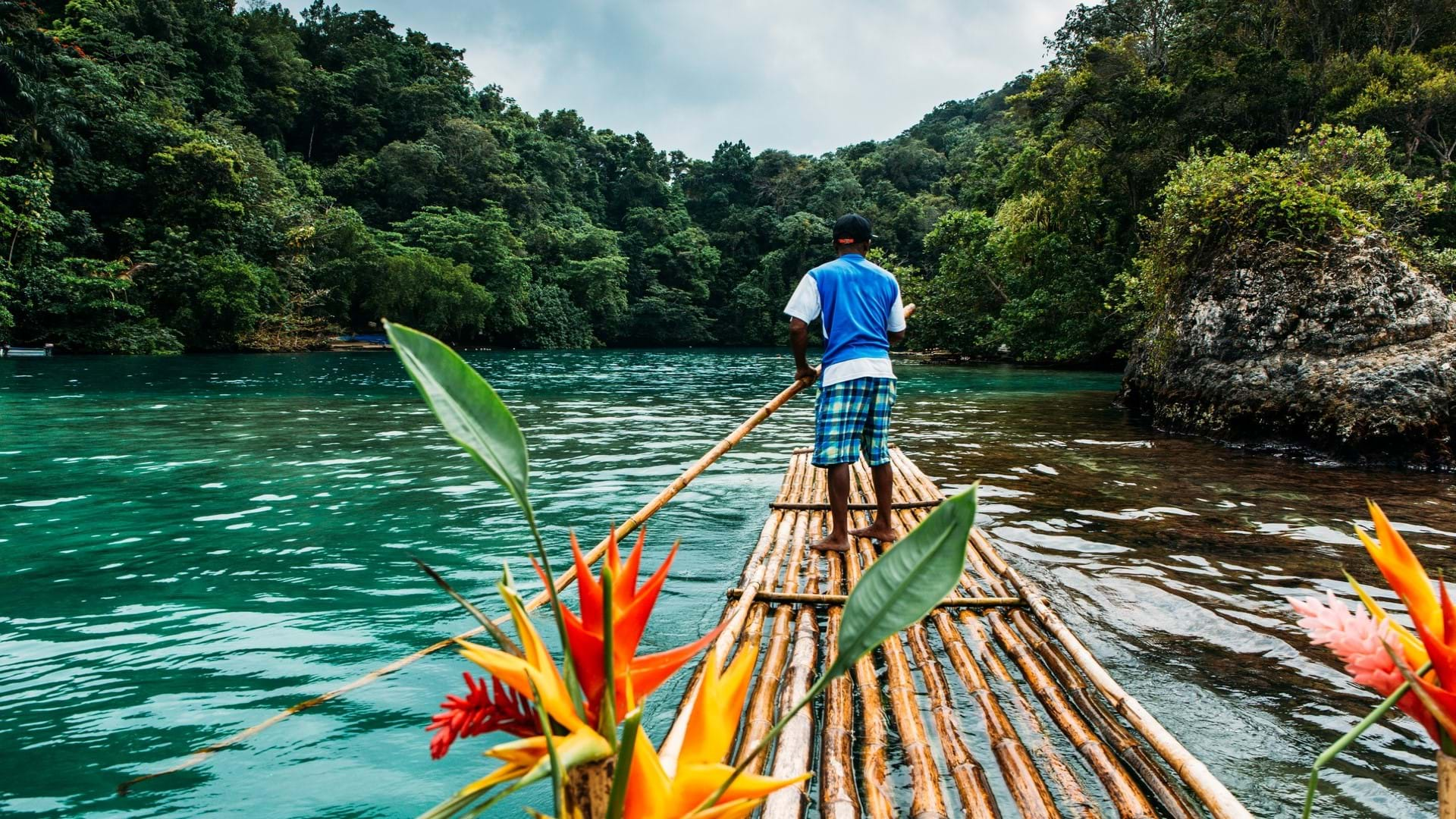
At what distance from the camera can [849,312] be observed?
388cm

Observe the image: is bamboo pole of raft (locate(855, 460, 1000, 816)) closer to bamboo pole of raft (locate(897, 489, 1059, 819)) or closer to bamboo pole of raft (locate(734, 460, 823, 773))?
bamboo pole of raft (locate(897, 489, 1059, 819))

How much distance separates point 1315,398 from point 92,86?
32359 mm

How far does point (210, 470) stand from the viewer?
6.34m

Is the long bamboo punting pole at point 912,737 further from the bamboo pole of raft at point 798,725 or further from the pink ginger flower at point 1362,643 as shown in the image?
the pink ginger flower at point 1362,643

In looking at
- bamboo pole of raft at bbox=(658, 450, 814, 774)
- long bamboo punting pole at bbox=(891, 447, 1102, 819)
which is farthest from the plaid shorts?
long bamboo punting pole at bbox=(891, 447, 1102, 819)

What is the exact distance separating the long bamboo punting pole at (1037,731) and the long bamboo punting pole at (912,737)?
10.0 inches

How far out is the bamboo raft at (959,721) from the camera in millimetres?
1711

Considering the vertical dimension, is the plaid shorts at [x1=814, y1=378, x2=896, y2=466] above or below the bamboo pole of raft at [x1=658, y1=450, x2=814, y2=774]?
above

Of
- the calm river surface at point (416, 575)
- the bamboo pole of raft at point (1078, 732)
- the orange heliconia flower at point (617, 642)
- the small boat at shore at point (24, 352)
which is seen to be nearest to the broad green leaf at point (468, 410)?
the orange heliconia flower at point (617, 642)

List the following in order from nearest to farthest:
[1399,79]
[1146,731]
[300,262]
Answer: [1146,731] → [1399,79] → [300,262]

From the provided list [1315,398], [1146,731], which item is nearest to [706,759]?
[1146,731]

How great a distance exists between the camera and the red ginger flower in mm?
697

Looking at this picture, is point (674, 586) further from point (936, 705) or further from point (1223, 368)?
point (1223, 368)

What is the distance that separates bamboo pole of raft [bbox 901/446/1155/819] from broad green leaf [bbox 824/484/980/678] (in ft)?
4.61
